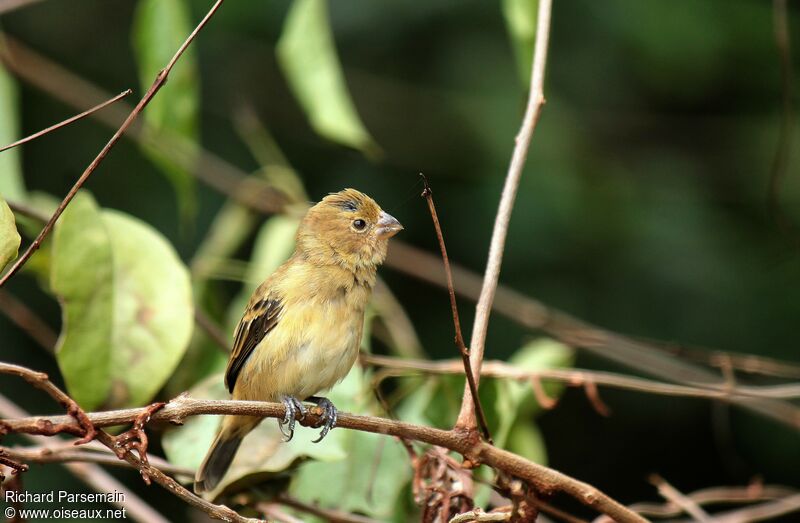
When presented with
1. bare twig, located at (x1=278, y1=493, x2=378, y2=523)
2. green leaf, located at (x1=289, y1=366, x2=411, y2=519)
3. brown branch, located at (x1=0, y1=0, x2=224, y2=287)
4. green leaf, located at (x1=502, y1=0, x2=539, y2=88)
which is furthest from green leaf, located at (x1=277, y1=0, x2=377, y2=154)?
brown branch, located at (x1=0, y1=0, x2=224, y2=287)

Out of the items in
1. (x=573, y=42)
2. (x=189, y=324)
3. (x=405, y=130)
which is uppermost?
(x=573, y=42)

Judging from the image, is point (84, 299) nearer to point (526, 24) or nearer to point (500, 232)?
point (500, 232)

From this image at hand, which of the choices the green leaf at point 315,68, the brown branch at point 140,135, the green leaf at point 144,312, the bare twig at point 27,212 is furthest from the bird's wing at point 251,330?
the brown branch at point 140,135

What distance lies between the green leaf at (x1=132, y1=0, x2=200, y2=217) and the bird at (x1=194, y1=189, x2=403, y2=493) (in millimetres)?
751

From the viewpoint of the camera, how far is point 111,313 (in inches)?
124

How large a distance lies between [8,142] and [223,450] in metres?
1.66

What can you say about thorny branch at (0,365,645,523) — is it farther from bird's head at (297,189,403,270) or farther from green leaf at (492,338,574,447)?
bird's head at (297,189,403,270)

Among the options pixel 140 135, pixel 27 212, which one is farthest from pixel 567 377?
pixel 140 135

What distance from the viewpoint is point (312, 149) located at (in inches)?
273

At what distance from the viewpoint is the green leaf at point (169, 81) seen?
3.88m

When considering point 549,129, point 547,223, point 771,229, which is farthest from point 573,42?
point 771,229

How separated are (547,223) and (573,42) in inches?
51.3

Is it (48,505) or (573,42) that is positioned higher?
(573,42)

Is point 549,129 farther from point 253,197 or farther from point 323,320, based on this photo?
point 323,320
